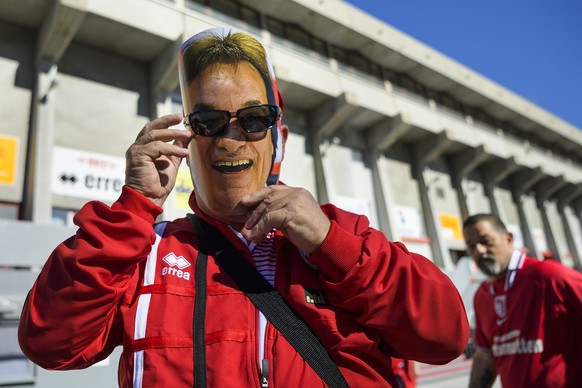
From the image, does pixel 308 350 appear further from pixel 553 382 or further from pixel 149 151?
pixel 553 382

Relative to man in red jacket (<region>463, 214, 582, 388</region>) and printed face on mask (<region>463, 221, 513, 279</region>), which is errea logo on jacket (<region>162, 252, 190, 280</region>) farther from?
printed face on mask (<region>463, 221, 513, 279</region>)

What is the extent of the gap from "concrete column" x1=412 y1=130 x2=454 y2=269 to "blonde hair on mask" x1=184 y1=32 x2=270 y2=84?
1679 centimetres

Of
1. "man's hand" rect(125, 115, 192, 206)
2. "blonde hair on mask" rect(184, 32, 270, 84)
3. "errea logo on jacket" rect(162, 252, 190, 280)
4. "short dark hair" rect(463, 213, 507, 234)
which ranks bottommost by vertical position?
"errea logo on jacket" rect(162, 252, 190, 280)

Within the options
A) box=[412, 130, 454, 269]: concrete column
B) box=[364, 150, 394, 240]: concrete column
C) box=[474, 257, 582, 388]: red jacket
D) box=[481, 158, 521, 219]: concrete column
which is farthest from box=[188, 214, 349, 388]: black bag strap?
box=[481, 158, 521, 219]: concrete column

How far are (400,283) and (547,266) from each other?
2.70m

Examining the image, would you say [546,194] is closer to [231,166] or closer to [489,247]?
[489,247]

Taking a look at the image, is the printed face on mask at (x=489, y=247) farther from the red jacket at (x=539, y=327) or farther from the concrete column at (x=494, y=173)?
the concrete column at (x=494, y=173)

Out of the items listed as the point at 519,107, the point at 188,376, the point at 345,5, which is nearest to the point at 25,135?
the point at 188,376

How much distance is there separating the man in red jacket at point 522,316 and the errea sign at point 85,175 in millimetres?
8133

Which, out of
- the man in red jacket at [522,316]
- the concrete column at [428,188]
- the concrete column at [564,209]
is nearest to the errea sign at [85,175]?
the man in red jacket at [522,316]

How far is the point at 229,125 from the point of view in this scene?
1458 mm

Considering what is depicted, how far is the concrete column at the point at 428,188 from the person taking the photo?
1734 centimetres

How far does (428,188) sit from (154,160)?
18.2 m

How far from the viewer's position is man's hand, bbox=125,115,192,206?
131cm
